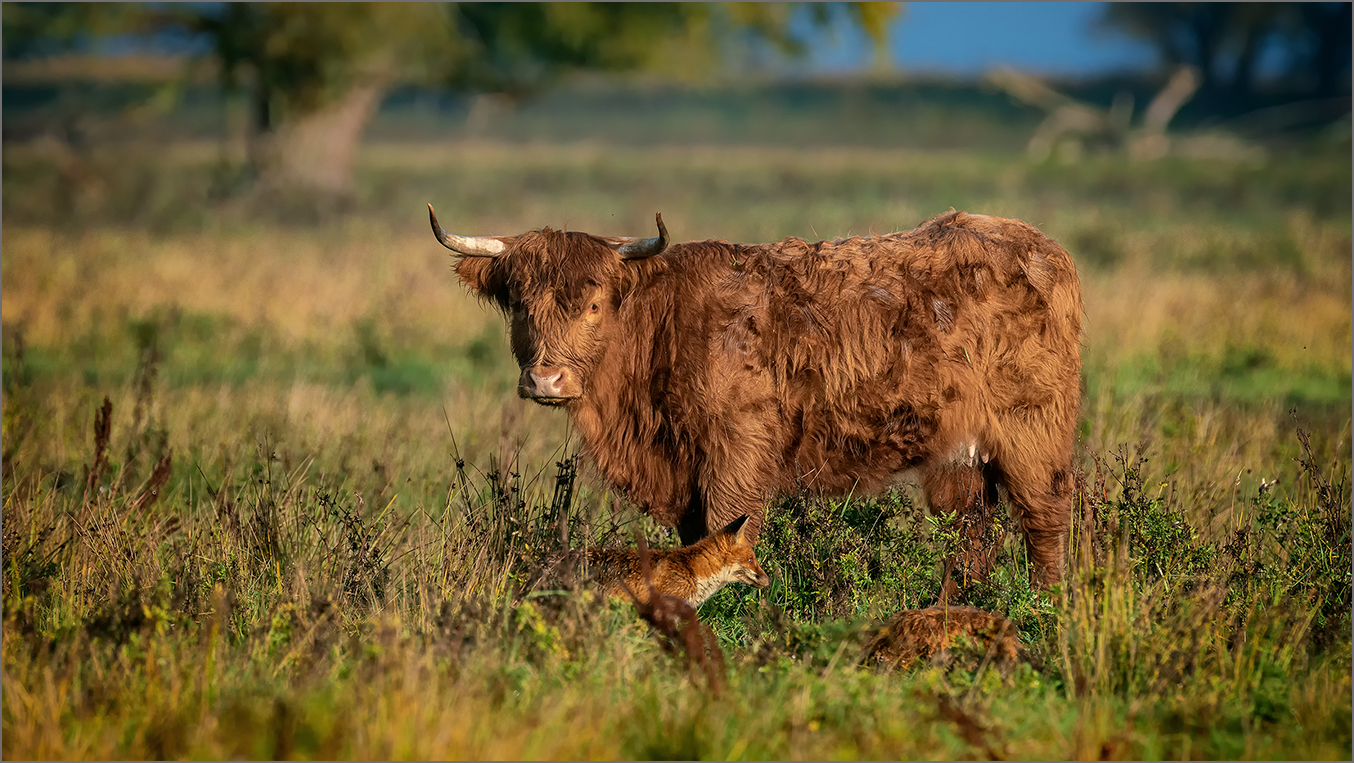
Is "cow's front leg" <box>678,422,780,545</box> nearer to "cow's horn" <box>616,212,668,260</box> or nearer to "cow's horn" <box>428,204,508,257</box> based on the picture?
"cow's horn" <box>616,212,668,260</box>

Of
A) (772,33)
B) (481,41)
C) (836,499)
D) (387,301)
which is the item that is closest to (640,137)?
(481,41)

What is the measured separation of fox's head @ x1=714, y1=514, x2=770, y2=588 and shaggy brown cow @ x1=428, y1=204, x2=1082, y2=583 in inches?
16.2

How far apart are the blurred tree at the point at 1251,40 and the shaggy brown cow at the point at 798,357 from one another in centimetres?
5745

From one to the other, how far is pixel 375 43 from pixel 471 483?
19.0 metres

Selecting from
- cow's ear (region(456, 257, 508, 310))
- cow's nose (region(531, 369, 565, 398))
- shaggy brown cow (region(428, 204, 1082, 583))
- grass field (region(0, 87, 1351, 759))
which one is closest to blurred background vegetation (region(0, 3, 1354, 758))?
grass field (region(0, 87, 1351, 759))

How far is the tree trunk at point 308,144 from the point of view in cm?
2564

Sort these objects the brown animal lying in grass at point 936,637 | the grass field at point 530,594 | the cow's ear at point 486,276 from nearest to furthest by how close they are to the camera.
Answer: the grass field at point 530,594, the brown animal lying in grass at point 936,637, the cow's ear at point 486,276

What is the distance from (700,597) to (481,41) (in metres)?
23.5

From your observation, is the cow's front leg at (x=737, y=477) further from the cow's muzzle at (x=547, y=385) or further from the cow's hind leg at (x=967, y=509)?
the cow's hind leg at (x=967, y=509)

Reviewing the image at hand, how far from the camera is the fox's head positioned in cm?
514

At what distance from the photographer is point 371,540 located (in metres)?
5.50

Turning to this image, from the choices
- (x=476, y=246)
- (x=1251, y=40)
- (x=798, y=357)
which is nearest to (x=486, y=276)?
(x=476, y=246)

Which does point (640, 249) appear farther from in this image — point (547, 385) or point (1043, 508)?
point (1043, 508)

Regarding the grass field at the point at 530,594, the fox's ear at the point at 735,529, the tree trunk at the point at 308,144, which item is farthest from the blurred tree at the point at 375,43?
the fox's ear at the point at 735,529
